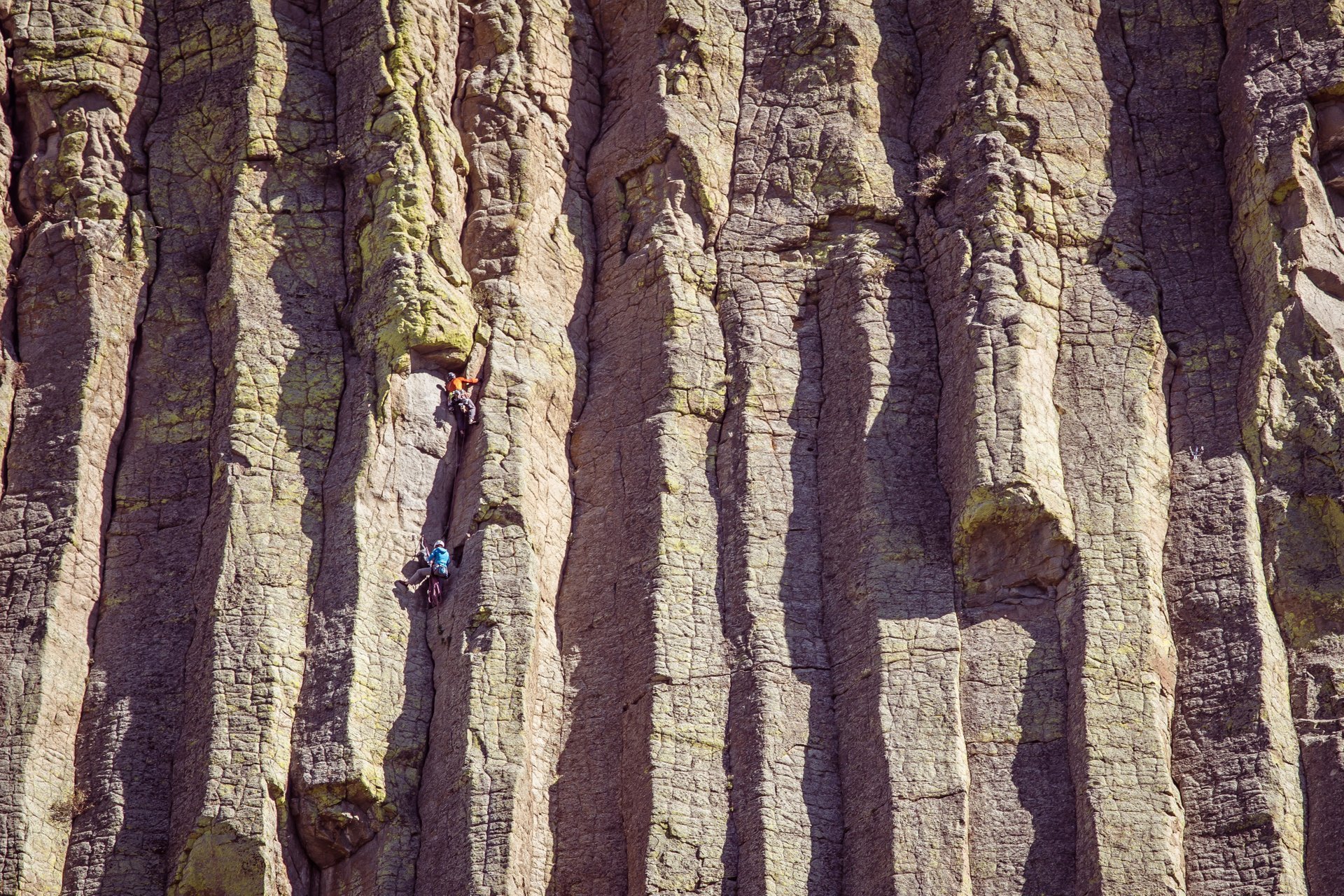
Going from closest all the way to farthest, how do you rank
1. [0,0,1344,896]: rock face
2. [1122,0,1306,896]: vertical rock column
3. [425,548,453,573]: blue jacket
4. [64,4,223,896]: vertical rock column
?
1. [1122,0,1306,896]: vertical rock column
2. [0,0,1344,896]: rock face
3. [64,4,223,896]: vertical rock column
4. [425,548,453,573]: blue jacket

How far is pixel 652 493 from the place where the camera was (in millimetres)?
27797

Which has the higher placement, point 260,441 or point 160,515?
point 260,441

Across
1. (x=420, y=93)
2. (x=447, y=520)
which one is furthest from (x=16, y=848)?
(x=420, y=93)

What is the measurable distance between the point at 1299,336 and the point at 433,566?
1104 centimetres

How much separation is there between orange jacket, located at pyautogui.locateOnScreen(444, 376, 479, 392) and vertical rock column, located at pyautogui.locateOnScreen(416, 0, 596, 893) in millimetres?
162

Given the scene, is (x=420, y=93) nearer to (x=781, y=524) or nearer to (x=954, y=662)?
(x=781, y=524)

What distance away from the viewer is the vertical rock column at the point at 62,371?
2617cm

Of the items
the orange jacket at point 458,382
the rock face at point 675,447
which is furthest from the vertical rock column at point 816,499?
the orange jacket at point 458,382

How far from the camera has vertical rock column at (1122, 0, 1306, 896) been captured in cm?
2477

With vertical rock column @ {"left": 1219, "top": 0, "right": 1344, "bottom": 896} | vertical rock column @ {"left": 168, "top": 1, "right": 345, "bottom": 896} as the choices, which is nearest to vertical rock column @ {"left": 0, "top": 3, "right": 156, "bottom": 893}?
vertical rock column @ {"left": 168, "top": 1, "right": 345, "bottom": 896}

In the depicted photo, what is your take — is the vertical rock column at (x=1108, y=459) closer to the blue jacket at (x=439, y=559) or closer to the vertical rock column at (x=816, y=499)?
the vertical rock column at (x=816, y=499)

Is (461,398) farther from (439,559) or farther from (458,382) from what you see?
(439,559)

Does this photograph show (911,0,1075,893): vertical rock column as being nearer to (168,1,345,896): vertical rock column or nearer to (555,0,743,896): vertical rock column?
Answer: (555,0,743,896): vertical rock column

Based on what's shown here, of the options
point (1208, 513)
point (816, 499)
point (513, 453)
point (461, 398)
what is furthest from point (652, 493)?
point (1208, 513)
